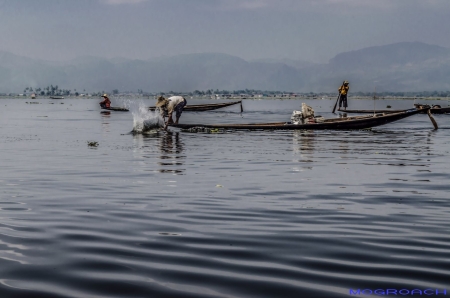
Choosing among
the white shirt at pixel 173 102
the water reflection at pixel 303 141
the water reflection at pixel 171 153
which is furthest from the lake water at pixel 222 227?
the white shirt at pixel 173 102

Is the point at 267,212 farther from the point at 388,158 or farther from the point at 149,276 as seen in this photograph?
the point at 388,158

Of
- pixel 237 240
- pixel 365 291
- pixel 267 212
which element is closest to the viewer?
pixel 365 291

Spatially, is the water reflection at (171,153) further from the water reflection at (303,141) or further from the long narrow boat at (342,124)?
the water reflection at (303,141)

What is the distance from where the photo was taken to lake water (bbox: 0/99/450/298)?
535cm

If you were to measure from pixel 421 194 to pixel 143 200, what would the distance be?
4.92 meters

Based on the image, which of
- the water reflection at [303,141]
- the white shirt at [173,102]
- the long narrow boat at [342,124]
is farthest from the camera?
the long narrow boat at [342,124]

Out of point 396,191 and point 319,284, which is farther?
point 396,191

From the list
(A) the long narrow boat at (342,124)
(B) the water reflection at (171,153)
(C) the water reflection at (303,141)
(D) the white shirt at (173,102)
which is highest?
(D) the white shirt at (173,102)

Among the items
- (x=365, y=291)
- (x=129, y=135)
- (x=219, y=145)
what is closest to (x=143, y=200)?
(x=365, y=291)

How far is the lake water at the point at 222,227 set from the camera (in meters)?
5.35

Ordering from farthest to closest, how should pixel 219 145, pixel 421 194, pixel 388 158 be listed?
1. pixel 219 145
2. pixel 388 158
3. pixel 421 194

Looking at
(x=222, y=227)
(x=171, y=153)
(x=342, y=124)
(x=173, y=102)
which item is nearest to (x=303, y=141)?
(x=342, y=124)

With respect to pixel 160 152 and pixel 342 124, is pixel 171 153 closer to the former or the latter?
pixel 160 152

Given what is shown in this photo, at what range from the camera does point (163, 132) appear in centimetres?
3005
